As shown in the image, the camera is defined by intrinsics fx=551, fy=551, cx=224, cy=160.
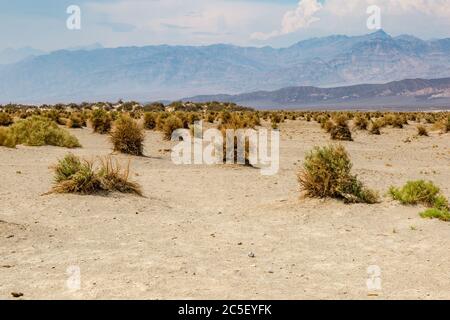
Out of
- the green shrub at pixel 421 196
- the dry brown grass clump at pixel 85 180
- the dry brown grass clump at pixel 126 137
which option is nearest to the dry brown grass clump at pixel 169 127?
the dry brown grass clump at pixel 126 137

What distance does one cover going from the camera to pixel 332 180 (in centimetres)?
1434

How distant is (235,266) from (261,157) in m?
17.5

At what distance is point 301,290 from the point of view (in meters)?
7.68

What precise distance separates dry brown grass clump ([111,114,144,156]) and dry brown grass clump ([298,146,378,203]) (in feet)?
38.8

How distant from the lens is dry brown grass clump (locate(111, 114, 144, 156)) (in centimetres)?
2452

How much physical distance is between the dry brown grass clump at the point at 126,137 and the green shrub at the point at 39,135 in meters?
4.32

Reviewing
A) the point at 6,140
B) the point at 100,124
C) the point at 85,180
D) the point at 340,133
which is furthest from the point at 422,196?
the point at 100,124

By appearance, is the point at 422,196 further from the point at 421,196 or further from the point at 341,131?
the point at 341,131

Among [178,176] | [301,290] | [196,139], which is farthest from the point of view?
[196,139]

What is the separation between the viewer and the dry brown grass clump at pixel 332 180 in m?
14.3
